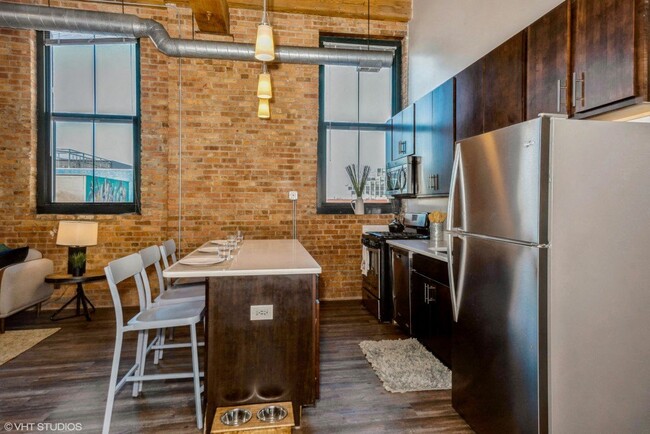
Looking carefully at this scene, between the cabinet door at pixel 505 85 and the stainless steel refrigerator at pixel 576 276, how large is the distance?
84 centimetres

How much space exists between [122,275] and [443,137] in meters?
2.80

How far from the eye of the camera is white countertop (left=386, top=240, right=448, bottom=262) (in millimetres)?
2811

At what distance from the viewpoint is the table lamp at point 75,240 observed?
3918mm

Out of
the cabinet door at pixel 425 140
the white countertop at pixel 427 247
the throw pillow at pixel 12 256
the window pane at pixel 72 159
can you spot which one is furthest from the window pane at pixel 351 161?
the throw pillow at pixel 12 256

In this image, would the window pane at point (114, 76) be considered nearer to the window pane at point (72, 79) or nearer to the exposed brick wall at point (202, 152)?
the window pane at point (72, 79)

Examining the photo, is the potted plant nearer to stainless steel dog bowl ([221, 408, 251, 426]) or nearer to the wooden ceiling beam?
stainless steel dog bowl ([221, 408, 251, 426])

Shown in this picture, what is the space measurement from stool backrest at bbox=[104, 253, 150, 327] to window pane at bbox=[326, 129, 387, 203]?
2.87 m

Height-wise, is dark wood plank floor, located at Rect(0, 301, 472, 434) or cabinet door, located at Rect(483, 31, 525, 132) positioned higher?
cabinet door, located at Rect(483, 31, 525, 132)

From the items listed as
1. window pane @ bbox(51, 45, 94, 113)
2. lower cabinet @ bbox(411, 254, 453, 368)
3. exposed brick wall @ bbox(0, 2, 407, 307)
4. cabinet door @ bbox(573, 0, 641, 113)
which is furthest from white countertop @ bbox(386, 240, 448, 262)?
window pane @ bbox(51, 45, 94, 113)

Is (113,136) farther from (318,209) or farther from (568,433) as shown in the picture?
(568,433)

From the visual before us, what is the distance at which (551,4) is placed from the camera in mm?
2504

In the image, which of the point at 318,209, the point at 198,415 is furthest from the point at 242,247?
the point at 318,209

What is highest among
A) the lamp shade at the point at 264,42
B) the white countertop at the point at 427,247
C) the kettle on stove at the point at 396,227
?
the lamp shade at the point at 264,42

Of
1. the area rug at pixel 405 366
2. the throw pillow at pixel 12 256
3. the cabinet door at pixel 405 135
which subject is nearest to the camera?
the area rug at pixel 405 366
